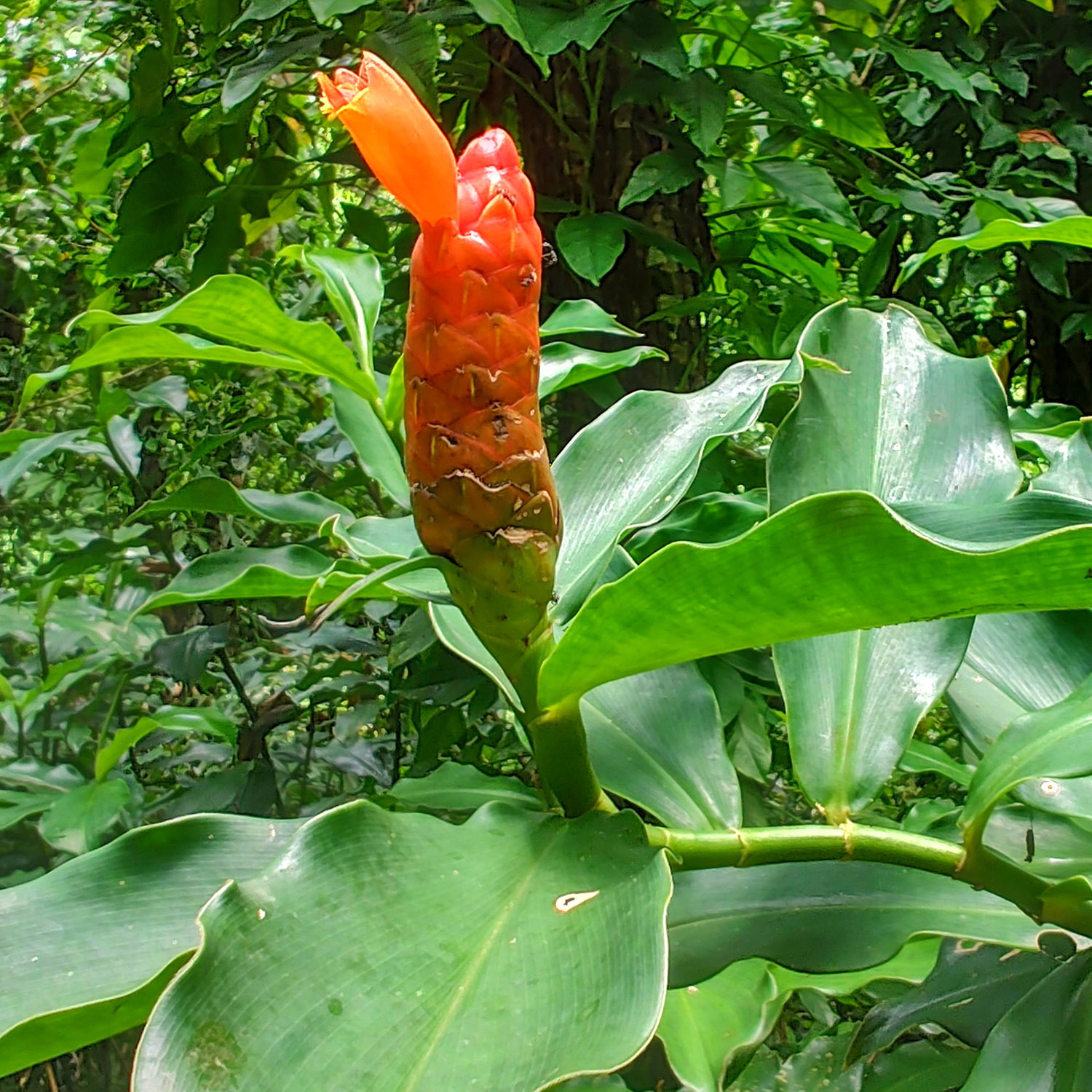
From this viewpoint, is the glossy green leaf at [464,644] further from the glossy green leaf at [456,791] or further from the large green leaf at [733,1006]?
the large green leaf at [733,1006]

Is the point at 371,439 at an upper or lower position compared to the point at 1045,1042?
upper

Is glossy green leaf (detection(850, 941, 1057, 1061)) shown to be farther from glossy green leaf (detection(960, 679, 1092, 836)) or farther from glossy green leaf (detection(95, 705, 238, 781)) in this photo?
glossy green leaf (detection(95, 705, 238, 781))

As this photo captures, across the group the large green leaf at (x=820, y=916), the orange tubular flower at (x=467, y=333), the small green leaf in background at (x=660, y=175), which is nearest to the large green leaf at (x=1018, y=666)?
the large green leaf at (x=820, y=916)

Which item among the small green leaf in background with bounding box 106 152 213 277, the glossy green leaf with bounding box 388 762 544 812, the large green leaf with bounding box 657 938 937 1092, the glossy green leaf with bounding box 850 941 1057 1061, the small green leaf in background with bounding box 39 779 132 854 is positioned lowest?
the large green leaf with bounding box 657 938 937 1092

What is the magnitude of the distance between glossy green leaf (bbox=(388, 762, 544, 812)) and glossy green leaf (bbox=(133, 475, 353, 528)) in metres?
0.20

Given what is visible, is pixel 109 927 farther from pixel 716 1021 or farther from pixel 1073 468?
pixel 1073 468

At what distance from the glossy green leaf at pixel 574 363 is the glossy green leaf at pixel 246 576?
0.70 feet

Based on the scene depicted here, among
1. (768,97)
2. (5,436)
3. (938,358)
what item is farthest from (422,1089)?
(768,97)

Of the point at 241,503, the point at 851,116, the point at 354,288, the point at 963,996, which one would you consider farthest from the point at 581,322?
the point at 851,116

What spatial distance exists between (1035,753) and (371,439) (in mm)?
526

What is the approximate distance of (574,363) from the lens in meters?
0.73

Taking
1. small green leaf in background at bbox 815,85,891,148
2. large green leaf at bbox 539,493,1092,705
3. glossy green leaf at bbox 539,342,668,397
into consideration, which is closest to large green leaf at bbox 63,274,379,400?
glossy green leaf at bbox 539,342,668,397

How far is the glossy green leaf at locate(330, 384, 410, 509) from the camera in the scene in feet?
2.47

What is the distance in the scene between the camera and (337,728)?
3.73 ft
